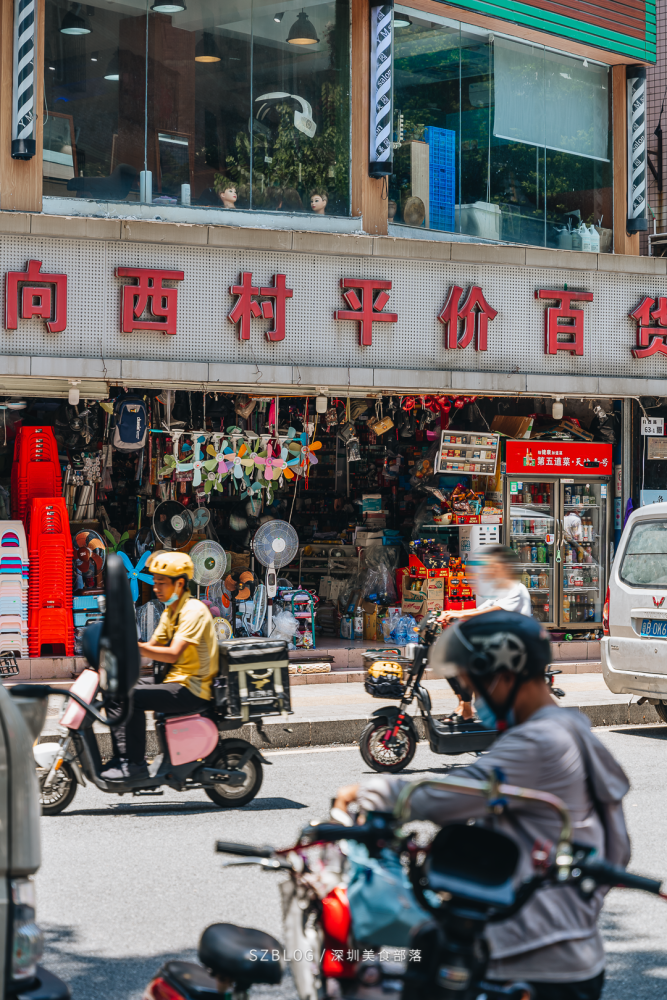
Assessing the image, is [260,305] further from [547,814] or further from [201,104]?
[547,814]

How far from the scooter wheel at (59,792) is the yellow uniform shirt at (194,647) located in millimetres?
843

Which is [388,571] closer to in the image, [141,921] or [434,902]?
[141,921]

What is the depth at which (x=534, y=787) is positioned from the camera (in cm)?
266

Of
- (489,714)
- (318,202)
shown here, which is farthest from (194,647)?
(318,202)

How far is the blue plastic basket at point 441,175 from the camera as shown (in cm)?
1412

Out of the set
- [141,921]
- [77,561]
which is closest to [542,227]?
[77,561]

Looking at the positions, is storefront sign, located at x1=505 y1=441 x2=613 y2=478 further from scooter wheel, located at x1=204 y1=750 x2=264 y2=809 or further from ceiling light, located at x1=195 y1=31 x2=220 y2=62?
scooter wheel, located at x1=204 y1=750 x2=264 y2=809

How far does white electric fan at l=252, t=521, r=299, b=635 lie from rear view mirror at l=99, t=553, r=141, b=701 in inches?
383

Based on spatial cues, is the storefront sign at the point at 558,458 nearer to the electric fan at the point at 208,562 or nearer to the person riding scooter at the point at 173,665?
the electric fan at the point at 208,562

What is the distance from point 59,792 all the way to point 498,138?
10354 millimetres

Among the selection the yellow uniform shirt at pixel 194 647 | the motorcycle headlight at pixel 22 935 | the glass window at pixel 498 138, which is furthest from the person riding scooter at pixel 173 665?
the glass window at pixel 498 138

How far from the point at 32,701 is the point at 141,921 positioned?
2.12 metres

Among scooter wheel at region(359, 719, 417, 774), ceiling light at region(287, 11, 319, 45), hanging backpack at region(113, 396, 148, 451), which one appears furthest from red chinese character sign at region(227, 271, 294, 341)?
scooter wheel at region(359, 719, 417, 774)

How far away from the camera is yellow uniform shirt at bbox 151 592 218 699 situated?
287 inches
